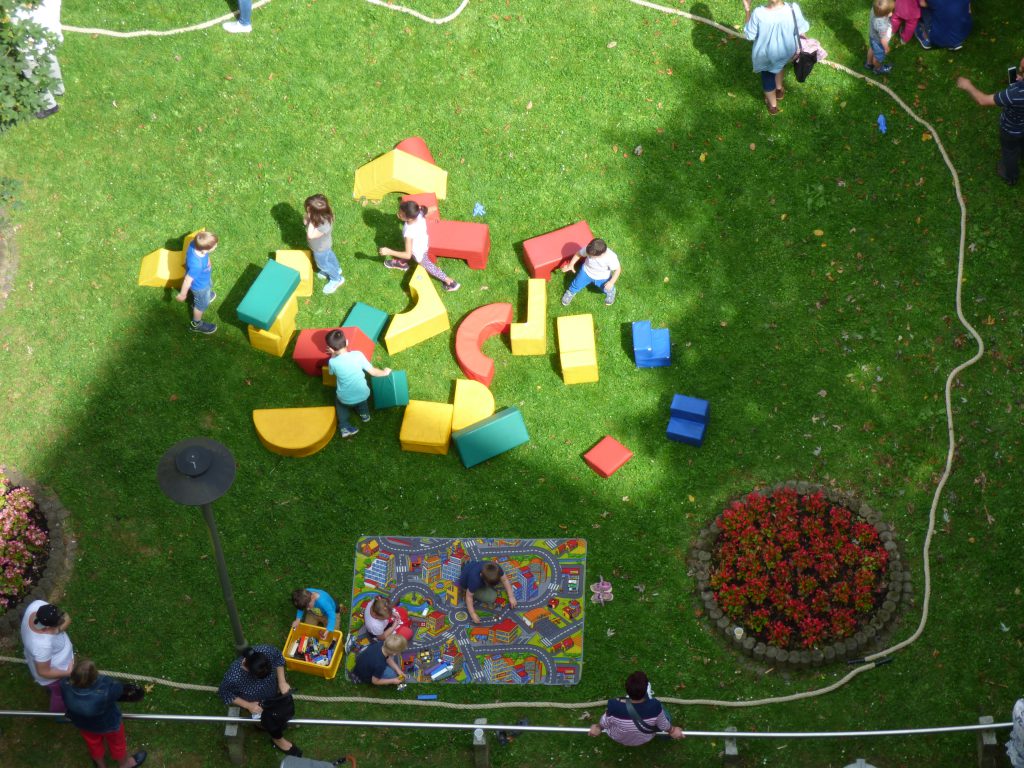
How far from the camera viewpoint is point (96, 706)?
46.4ft

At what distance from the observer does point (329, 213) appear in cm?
1759

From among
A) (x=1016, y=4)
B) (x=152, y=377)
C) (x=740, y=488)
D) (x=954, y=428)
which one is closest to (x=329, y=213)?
(x=152, y=377)

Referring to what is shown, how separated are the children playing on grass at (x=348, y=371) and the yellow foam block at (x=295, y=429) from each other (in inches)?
14.1

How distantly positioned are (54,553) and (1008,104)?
47.7 feet

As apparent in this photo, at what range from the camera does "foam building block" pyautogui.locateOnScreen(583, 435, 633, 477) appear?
660 inches

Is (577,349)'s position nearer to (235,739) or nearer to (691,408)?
(691,408)

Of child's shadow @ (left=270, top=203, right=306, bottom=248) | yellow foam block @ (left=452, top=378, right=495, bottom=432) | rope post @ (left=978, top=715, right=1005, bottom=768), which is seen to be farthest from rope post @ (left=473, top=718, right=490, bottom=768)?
child's shadow @ (left=270, top=203, right=306, bottom=248)

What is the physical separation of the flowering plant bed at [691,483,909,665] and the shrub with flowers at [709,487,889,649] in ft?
0.04

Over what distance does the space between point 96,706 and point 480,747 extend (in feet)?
14.5

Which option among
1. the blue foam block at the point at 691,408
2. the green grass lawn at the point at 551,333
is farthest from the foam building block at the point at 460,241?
the blue foam block at the point at 691,408

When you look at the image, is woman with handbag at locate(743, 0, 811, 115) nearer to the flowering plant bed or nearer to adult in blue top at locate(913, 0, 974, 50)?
adult in blue top at locate(913, 0, 974, 50)

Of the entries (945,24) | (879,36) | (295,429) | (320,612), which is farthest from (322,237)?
(945,24)

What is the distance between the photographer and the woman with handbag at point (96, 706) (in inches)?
555

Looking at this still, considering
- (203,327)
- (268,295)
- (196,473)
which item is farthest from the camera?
(203,327)
